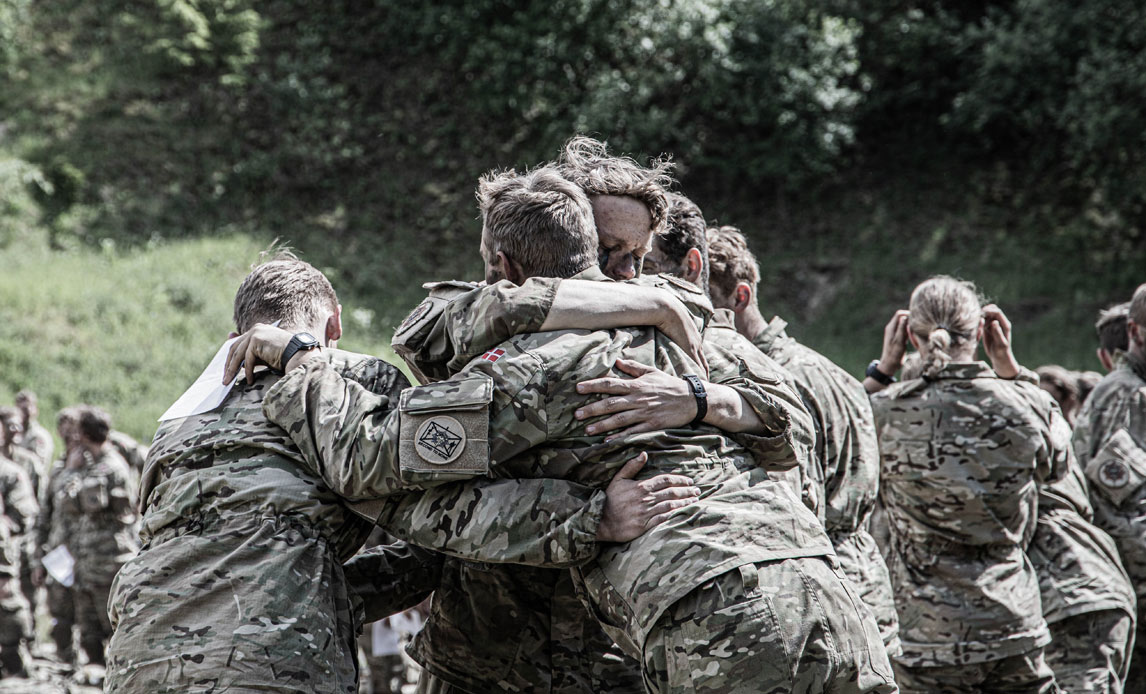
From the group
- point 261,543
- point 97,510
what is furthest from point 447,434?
point 97,510

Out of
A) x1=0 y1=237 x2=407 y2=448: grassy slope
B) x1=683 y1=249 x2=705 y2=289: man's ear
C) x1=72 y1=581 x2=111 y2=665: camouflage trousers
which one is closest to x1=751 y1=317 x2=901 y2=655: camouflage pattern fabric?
x1=683 y1=249 x2=705 y2=289: man's ear

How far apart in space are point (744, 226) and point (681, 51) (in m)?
3.40

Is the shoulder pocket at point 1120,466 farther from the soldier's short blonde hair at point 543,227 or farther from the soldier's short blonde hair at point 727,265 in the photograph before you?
the soldier's short blonde hair at point 543,227

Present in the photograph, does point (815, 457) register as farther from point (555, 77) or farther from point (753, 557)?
point (555, 77)

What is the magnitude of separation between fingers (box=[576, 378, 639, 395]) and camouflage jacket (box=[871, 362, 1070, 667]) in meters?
2.31

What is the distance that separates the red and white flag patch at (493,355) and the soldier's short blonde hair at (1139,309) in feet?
12.9

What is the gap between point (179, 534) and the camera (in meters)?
2.89

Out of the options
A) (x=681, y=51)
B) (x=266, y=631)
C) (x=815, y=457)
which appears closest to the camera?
(x=266, y=631)

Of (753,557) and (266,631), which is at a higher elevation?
(753,557)

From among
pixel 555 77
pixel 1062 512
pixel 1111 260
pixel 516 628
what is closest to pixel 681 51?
pixel 555 77

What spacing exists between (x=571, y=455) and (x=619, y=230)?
834 millimetres

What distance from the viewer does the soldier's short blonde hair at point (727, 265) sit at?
4.30m

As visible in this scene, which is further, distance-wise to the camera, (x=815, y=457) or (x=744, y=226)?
(x=744, y=226)

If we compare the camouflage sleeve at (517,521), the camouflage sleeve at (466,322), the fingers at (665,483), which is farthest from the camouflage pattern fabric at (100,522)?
the fingers at (665,483)
